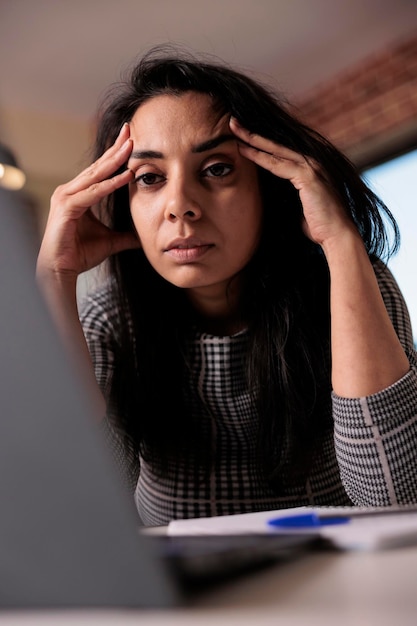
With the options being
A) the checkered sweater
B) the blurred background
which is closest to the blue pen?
the checkered sweater

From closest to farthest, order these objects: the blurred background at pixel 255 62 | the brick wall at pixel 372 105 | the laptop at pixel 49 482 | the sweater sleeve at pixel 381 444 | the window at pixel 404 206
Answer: the laptop at pixel 49 482 → the sweater sleeve at pixel 381 444 → the blurred background at pixel 255 62 → the window at pixel 404 206 → the brick wall at pixel 372 105

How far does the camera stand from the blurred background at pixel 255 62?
3512 millimetres

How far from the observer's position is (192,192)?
947 mm

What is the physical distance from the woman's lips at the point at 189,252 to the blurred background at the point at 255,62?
2.58 metres

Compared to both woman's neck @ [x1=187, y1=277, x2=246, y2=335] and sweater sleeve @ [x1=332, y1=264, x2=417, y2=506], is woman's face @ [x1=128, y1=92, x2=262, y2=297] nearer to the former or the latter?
woman's neck @ [x1=187, y1=277, x2=246, y2=335]

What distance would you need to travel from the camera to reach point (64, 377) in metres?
0.19

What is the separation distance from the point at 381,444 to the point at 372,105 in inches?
151

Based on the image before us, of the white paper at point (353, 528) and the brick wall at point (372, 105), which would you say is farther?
the brick wall at point (372, 105)

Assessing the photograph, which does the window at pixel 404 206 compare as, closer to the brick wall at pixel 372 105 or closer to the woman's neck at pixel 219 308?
the brick wall at pixel 372 105

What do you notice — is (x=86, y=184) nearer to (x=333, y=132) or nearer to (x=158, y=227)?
(x=158, y=227)

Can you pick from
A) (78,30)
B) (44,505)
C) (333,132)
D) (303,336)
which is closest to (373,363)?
(303,336)

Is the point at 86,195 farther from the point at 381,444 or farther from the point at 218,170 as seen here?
the point at 381,444

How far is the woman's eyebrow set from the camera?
0.96 metres

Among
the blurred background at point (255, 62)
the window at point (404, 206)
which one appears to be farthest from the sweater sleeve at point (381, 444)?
the window at point (404, 206)
